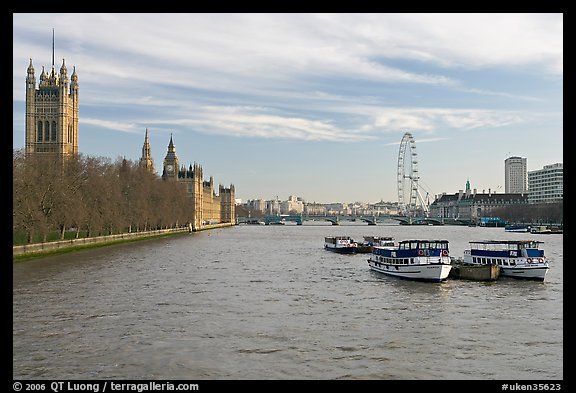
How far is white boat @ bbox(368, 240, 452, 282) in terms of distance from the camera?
147ft

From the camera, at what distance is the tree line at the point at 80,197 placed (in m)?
56.3

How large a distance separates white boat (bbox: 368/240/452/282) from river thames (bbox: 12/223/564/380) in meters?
1.00

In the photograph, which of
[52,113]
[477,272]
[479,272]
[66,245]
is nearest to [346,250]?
[66,245]

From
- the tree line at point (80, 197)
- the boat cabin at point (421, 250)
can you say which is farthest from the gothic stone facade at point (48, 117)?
the boat cabin at point (421, 250)

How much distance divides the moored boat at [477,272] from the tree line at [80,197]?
3202cm

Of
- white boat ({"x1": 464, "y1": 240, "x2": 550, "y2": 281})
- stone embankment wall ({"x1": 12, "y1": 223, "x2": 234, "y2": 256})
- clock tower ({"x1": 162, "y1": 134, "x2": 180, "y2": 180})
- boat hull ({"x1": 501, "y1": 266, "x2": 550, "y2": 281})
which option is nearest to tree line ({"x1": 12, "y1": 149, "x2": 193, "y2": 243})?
stone embankment wall ({"x1": 12, "y1": 223, "x2": 234, "y2": 256})

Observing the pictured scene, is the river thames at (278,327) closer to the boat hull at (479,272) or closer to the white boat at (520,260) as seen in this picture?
the boat hull at (479,272)

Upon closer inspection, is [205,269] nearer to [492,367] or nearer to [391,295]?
[391,295]

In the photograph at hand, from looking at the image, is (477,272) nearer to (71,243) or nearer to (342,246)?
(342,246)

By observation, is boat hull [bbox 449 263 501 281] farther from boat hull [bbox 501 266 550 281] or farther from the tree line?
the tree line

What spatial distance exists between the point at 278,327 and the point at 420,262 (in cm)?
2228

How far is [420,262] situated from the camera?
45.9 metres
